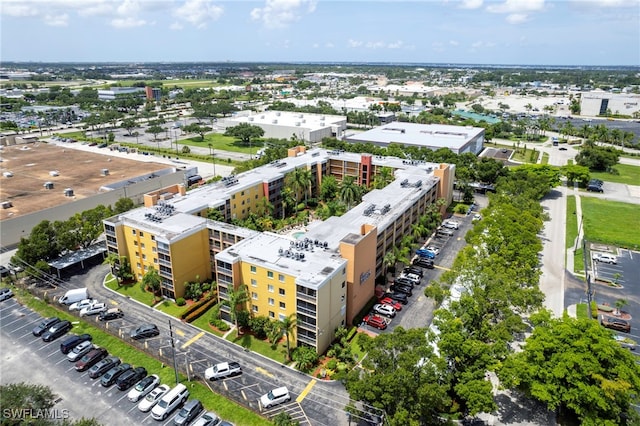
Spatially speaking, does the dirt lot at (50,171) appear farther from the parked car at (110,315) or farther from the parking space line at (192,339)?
the parking space line at (192,339)

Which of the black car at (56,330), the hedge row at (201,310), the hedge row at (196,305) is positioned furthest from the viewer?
the hedge row at (196,305)

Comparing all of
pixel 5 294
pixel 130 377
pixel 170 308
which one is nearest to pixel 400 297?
pixel 170 308

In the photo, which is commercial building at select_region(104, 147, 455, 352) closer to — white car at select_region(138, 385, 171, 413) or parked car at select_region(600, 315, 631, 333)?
white car at select_region(138, 385, 171, 413)

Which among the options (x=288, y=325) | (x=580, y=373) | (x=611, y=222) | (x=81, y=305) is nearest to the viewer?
(x=580, y=373)

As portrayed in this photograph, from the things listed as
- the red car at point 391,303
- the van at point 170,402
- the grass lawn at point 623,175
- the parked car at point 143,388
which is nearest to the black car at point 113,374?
the parked car at point 143,388

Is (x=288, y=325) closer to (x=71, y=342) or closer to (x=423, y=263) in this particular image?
(x=71, y=342)

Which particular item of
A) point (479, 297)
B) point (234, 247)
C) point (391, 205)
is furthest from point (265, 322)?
point (391, 205)
